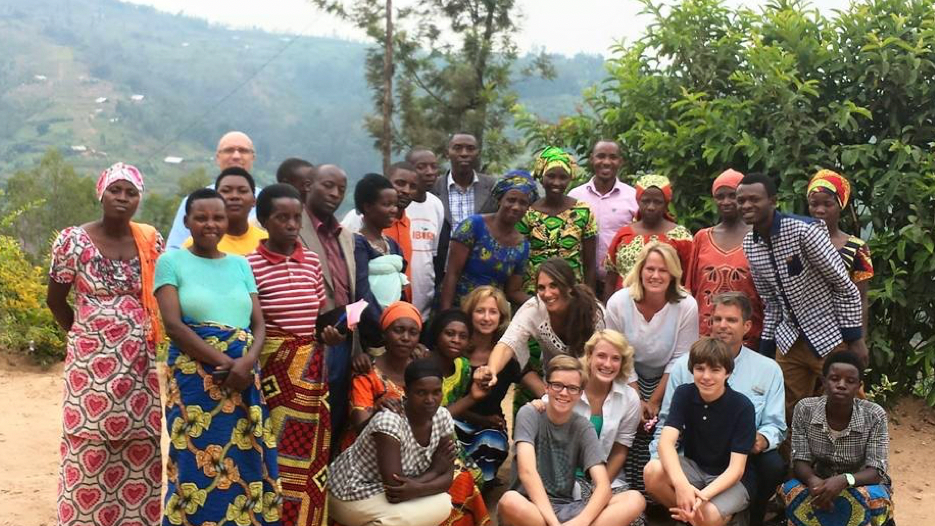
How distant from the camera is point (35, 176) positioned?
130 feet

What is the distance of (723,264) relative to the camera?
581 centimetres

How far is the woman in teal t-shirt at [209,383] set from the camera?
4.29m

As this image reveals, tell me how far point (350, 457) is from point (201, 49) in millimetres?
114641

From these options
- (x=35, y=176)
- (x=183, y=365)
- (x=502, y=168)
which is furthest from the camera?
(x=35, y=176)

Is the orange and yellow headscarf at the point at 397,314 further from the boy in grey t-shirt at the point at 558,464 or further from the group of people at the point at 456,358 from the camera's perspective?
the boy in grey t-shirt at the point at 558,464

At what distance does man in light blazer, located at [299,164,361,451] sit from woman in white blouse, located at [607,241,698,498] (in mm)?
1526

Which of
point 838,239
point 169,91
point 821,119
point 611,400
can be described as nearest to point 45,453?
point 611,400

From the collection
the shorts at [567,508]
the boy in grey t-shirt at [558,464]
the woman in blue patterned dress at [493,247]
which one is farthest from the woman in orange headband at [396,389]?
the woman in blue patterned dress at [493,247]

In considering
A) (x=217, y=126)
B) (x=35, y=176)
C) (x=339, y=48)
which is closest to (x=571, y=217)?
(x=35, y=176)

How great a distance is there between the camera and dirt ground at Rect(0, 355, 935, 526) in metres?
6.01

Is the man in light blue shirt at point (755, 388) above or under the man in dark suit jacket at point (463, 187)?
under

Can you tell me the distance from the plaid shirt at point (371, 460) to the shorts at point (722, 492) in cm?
125

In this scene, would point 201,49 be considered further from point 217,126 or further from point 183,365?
point 183,365

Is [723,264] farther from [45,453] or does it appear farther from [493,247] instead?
[45,453]
